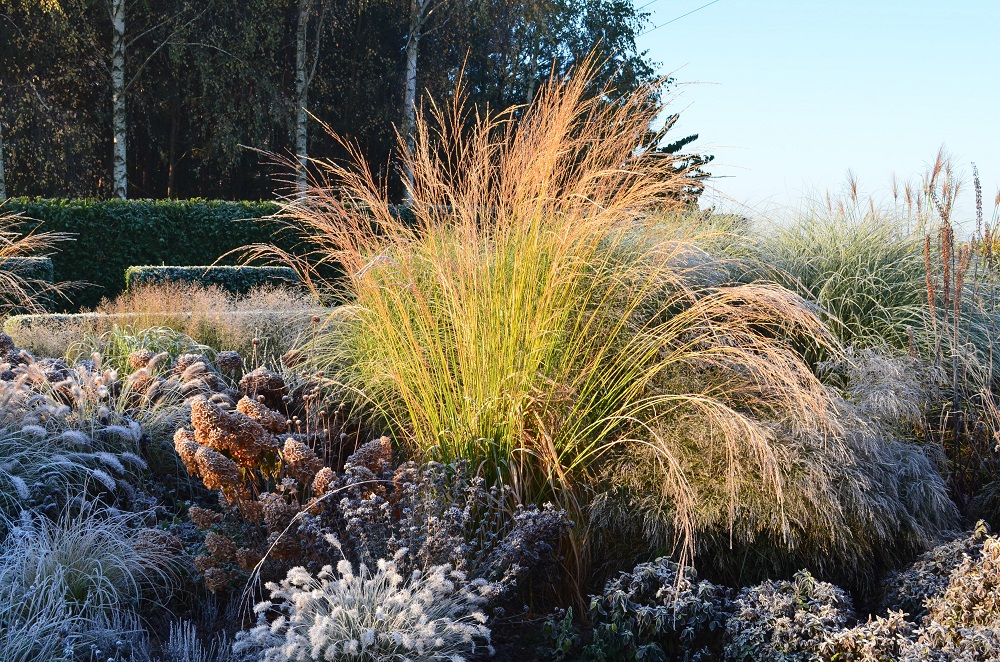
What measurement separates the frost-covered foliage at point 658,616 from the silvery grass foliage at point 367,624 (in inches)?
17.8

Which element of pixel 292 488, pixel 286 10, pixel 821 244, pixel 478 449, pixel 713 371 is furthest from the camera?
pixel 286 10

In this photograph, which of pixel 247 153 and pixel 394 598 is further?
pixel 247 153

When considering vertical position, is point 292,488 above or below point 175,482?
above

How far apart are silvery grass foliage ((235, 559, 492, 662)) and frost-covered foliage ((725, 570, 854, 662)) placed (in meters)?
0.81

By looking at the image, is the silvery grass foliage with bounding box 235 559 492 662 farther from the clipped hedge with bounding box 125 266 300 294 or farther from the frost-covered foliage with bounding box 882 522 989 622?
the clipped hedge with bounding box 125 266 300 294

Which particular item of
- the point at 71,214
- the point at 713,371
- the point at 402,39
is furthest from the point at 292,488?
the point at 402,39

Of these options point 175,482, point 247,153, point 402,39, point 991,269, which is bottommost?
point 175,482

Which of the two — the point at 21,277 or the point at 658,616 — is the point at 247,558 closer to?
the point at 658,616

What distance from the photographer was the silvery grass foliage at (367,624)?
198cm

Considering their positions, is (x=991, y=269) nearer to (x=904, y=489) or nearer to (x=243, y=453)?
(x=904, y=489)

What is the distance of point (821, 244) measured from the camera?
4.82 metres

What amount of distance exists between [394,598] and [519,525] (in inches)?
25.1

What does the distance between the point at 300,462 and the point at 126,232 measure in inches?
412

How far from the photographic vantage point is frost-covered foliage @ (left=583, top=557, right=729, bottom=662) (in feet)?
7.98
